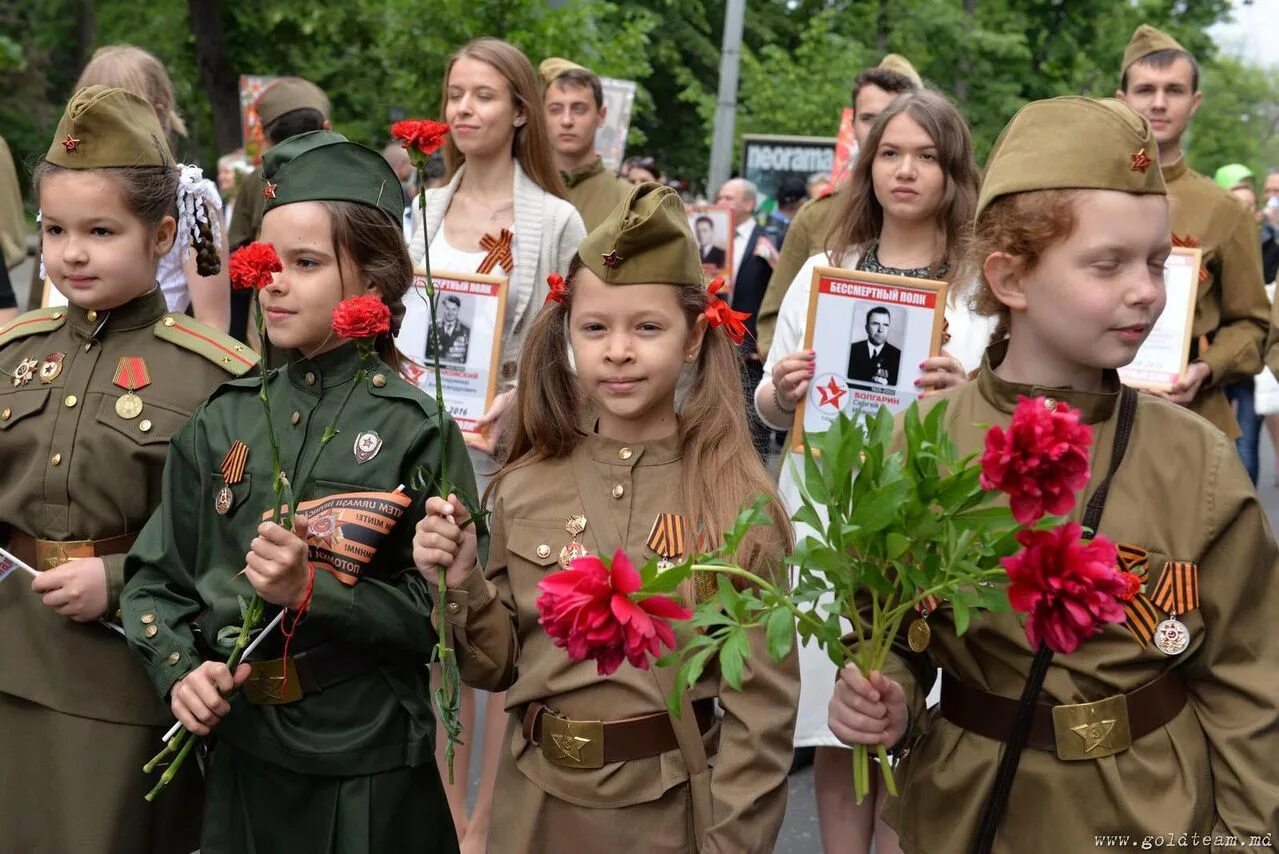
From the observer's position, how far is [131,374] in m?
3.91

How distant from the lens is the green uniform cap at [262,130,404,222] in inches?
146

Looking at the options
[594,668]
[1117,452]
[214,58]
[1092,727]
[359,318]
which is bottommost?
[214,58]

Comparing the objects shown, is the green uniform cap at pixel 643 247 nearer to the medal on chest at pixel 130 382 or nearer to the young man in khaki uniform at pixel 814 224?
the medal on chest at pixel 130 382

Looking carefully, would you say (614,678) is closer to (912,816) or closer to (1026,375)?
(912,816)

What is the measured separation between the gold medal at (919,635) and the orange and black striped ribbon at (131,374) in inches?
78.2

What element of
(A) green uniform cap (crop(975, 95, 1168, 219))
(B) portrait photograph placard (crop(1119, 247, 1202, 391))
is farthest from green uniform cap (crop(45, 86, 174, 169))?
(B) portrait photograph placard (crop(1119, 247, 1202, 391))

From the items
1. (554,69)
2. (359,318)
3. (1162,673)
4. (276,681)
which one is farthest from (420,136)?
(554,69)

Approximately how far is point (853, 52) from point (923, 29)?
5.72 meters

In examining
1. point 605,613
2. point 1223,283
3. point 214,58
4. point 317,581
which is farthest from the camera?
point 214,58

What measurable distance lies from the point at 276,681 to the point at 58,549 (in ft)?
2.38

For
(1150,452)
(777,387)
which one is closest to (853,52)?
(777,387)

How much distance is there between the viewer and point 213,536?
11.6ft

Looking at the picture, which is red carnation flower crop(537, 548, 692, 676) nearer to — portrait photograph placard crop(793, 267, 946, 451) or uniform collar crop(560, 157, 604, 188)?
portrait photograph placard crop(793, 267, 946, 451)

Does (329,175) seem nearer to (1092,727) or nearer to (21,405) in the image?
(21,405)
